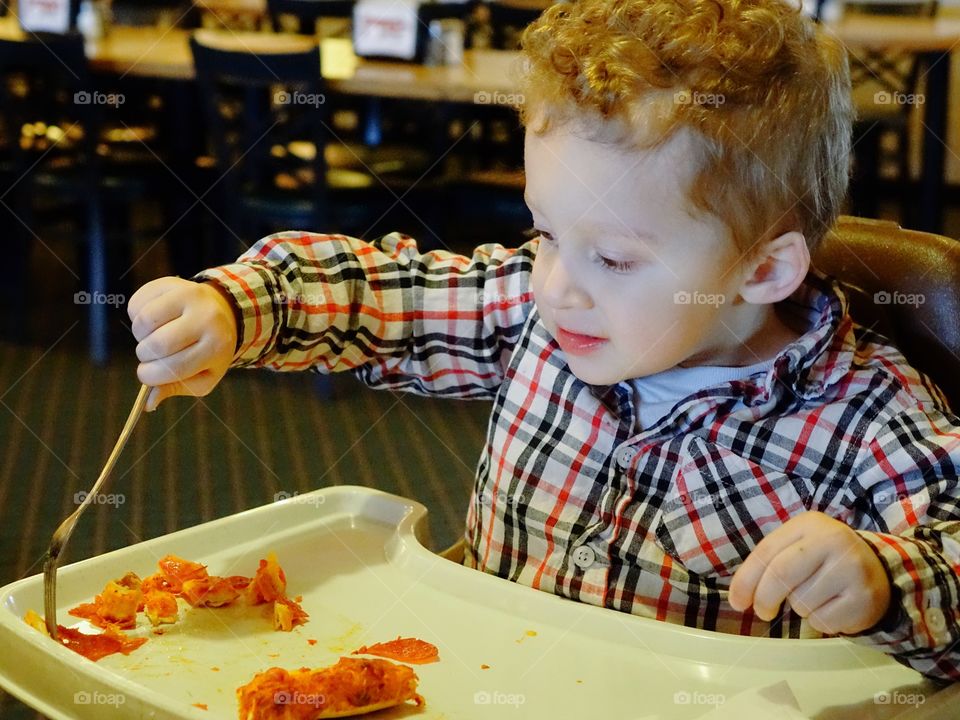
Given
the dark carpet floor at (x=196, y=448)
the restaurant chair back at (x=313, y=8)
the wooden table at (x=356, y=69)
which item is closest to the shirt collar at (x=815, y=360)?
the dark carpet floor at (x=196, y=448)

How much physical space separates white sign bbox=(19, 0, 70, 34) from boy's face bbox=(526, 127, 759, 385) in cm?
351

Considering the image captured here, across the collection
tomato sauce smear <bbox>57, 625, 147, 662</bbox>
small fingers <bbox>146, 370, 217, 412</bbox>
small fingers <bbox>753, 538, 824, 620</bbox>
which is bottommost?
tomato sauce smear <bbox>57, 625, 147, 662</bbox>

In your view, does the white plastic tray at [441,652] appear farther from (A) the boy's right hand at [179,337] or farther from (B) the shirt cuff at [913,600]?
(A) the boy's right hand at [179,337]

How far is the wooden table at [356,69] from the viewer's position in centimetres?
333

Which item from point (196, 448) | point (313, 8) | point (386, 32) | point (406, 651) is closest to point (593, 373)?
point (406, 651)

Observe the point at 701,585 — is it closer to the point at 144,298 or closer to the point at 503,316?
the point at 503,316

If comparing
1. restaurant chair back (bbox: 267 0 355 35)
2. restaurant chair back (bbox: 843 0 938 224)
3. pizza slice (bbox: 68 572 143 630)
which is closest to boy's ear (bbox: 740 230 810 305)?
pizza slice (bbox: 68 572 143 630)

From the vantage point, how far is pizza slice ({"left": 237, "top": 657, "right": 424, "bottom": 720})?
76 centimetres

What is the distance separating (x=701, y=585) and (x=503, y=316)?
1.05ft

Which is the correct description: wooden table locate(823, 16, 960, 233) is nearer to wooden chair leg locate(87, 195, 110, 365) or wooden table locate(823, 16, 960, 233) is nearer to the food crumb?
wooden chair leg locate(87, 195, 110, 365)

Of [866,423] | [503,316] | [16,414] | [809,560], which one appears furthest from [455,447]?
[809,560]

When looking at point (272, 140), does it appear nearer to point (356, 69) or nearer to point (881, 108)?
point (356, 69)

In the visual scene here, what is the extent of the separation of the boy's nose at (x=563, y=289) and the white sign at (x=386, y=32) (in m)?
2.86

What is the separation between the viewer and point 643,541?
1.03 m
